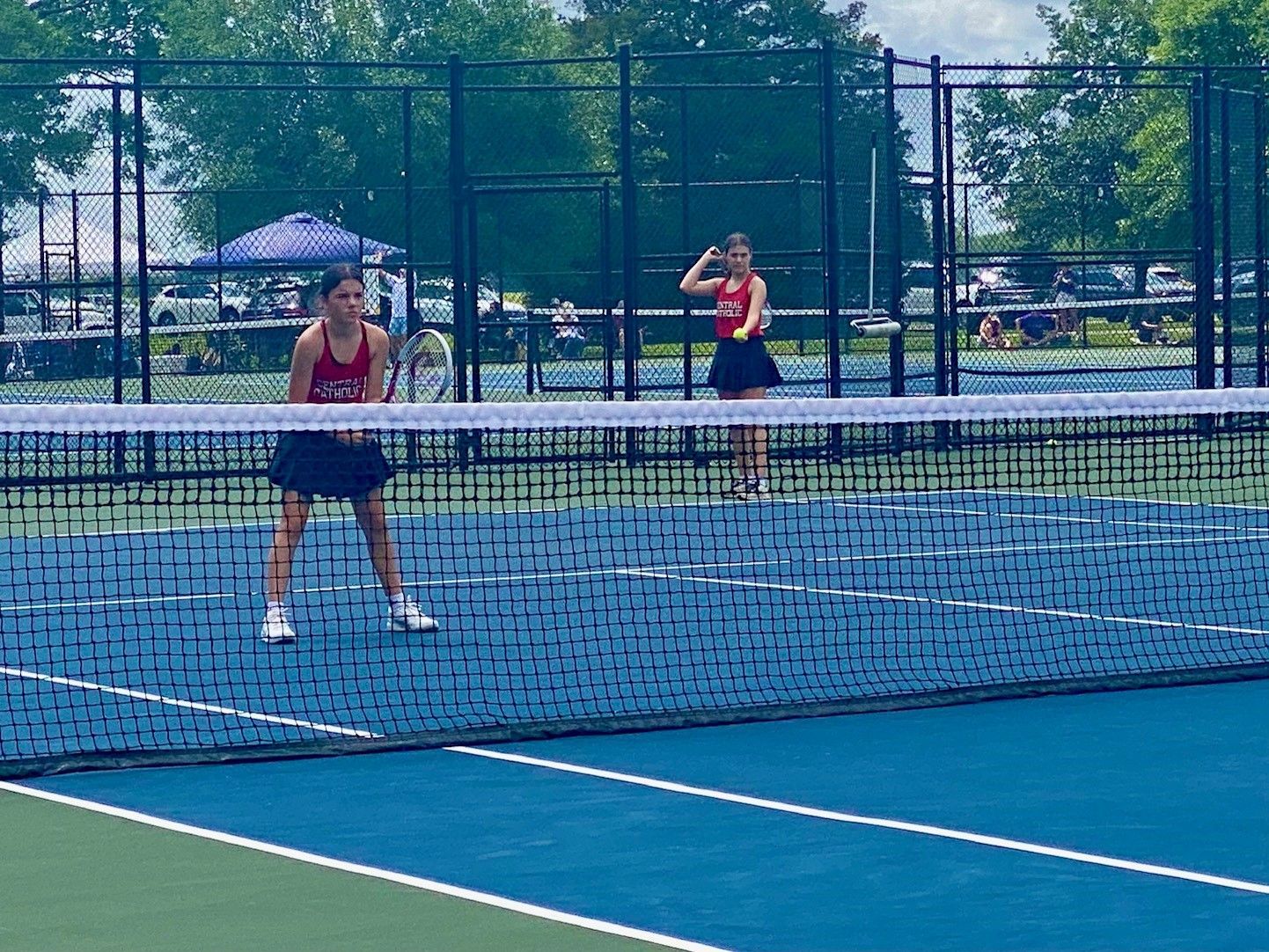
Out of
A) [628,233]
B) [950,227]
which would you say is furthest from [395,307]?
[950,227]

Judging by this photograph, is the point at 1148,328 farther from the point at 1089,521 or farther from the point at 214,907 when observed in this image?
the point at 214,907

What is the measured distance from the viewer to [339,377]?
957 cm

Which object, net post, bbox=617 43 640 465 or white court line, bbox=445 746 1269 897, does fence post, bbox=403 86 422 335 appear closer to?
net post, bbox=617 43 640 465

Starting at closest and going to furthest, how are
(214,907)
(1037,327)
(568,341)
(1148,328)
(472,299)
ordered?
(214,907) < (472,299) < (568,341) < (1148,328) < (1037,327)

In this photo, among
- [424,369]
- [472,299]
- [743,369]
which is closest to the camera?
[743,369]

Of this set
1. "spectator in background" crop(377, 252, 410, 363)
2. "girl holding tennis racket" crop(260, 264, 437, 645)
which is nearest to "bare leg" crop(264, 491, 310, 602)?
"girl holding tennis racket" crop(260, 264, 437, 645)

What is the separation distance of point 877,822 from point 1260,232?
13525 mm

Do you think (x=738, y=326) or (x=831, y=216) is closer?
(x=738, y=326)

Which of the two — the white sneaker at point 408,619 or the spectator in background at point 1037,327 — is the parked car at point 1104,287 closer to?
the spectator in background at point 1037,327

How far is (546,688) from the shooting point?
8344 mm

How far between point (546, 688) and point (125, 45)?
61624 mm

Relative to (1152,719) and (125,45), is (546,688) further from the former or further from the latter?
(125,45)

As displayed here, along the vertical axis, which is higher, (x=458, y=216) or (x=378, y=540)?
(x=458, y=216)

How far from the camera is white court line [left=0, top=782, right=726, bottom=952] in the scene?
5191 millimetres
